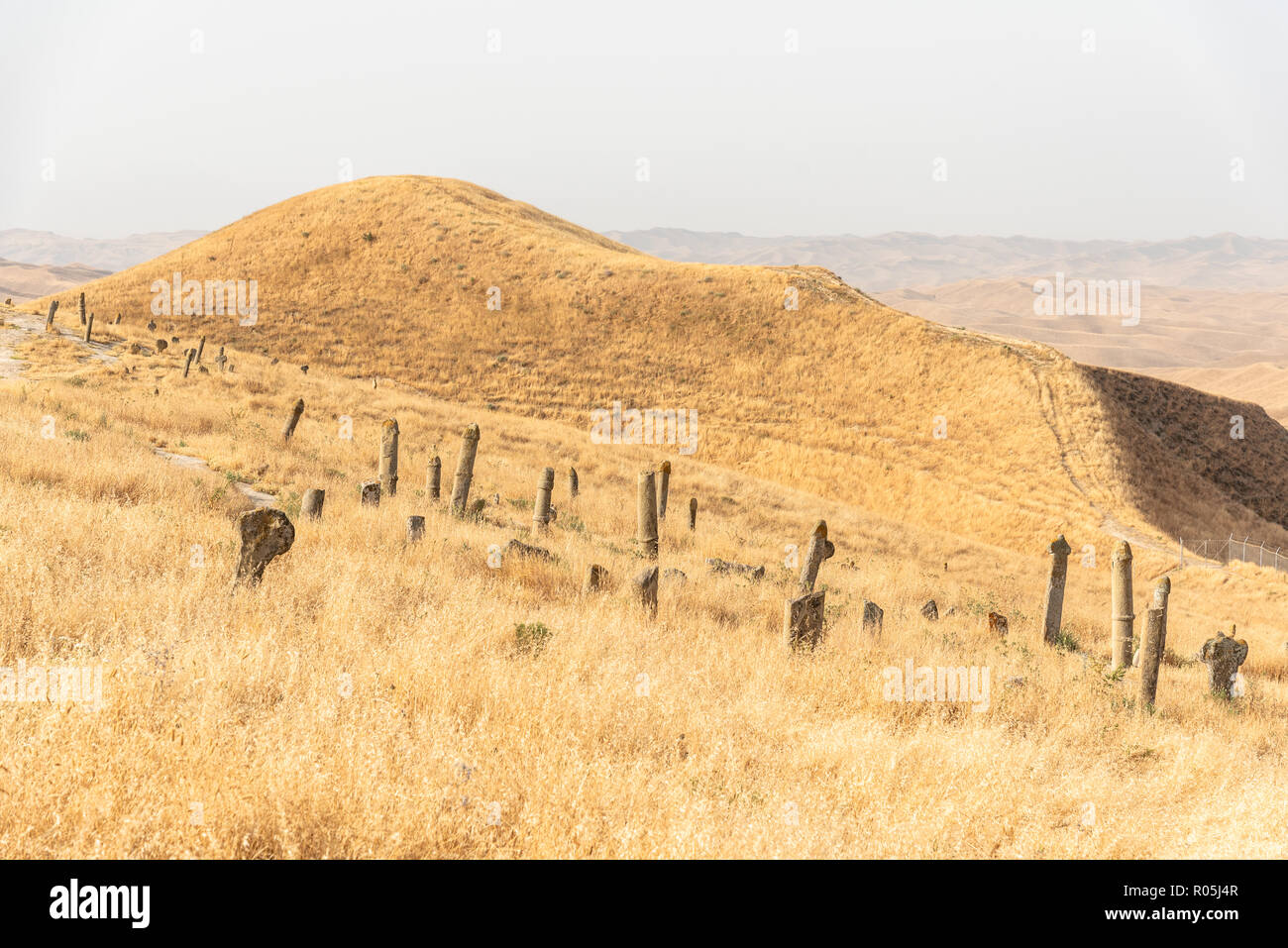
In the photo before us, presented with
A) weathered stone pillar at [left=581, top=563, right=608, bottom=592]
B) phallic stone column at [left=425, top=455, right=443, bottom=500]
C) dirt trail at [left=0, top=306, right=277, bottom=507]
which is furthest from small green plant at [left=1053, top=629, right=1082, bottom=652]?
dirt trail at [left=0, top=306, right=277, bottom=507]

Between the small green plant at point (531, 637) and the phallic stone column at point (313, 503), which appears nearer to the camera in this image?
the small green plant at point (531, 637)

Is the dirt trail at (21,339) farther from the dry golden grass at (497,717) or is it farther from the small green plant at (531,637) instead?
the small green plant at (531,637)

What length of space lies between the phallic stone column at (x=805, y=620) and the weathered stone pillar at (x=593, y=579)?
2.35m

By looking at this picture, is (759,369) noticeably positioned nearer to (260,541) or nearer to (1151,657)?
(1151,657)

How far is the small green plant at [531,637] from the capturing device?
662 centimetres

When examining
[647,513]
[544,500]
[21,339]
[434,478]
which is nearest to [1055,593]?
[647,513]

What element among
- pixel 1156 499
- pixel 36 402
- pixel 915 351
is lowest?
pixel 1156 499

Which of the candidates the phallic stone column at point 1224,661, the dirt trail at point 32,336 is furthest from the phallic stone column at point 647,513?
the phallic stone column at point 1224,661

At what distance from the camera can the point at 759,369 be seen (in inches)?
1999

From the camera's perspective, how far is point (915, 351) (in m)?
50.4

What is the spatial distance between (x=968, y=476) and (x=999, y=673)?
33676mm

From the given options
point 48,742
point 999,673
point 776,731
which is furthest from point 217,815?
point 999,673

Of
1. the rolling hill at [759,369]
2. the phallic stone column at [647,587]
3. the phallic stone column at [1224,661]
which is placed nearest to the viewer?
the phallic stone column at [647,587]
